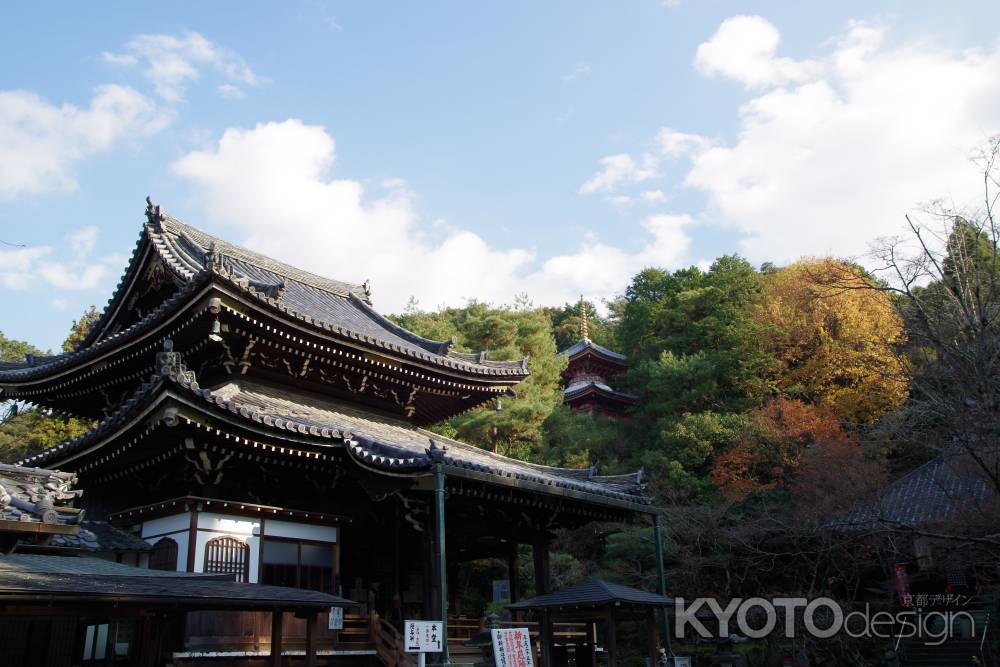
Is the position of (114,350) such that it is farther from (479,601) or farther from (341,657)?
(479,601)

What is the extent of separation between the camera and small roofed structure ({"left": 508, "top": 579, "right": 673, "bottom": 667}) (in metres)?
12.0

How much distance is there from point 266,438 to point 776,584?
16634 millimetres

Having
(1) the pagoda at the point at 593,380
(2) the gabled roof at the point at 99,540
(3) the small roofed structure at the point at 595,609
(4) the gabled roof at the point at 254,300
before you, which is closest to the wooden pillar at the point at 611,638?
(3) the small roofed structure at the point at 595,609

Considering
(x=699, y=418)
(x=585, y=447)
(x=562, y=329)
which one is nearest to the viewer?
(x=699, y=418)

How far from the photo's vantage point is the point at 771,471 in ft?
92.6

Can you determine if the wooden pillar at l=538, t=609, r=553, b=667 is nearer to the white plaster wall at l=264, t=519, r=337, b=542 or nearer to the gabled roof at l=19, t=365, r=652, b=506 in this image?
the gabled roof at l=19, t=365, r=652, b=506

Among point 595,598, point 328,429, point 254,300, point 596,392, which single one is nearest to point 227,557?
point 328,429

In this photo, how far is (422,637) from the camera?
35.8ft

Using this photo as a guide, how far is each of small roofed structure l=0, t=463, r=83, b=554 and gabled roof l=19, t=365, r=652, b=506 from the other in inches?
49.3

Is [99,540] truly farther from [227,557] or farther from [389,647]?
[389,647]

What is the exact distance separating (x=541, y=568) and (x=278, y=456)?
21.7 ft

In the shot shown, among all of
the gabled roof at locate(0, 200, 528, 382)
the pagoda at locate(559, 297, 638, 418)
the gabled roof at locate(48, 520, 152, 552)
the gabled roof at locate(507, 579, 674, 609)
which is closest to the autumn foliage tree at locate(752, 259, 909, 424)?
the pagoda at locate(559, 297, 638, 418)

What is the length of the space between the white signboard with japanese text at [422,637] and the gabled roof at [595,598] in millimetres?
2012

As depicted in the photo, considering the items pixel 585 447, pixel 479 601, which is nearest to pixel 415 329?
pixel 585 447
